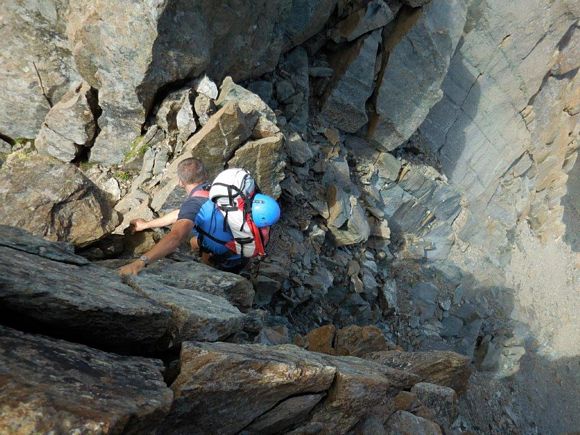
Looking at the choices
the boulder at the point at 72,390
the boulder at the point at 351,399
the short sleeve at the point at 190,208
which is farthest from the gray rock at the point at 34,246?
the boulder at the point at 351,399

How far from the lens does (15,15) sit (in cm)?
1011

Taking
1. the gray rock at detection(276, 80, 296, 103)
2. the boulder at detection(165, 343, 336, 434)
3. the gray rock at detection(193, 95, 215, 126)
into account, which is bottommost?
the boulder at detection(165, 343, 336, 434)

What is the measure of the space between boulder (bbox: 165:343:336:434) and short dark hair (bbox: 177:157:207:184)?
3687 mm

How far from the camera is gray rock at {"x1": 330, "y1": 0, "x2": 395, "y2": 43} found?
631 inches

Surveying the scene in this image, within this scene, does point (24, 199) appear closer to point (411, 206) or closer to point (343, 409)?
point (343, 409)

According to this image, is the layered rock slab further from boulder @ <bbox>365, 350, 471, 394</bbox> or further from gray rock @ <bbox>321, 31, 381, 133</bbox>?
gray rock @ <bbox>321, 31, 381, 133</bbox>

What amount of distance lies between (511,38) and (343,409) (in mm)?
22828

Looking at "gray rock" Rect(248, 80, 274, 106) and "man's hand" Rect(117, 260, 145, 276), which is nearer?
"man's hand" Rect(117, 260, 145, 276)

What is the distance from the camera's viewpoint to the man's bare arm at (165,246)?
18.6 feet

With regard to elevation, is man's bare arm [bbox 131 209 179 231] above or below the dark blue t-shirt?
below

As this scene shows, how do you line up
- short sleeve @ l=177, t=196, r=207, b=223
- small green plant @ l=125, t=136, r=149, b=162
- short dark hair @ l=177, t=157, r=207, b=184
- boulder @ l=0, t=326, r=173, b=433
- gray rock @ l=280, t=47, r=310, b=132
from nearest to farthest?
1. boulder @ l=0, t=326, r=173, b=433
2. short sleeve @ l=177, t=196, r=207, b=223
3. short dark hair @ l=177, t=157, r=207, b=184
4. small green plant @ l=125, t=136, r=149, b=162
5. gray rock @ l=280, t=47, r=310, b=132

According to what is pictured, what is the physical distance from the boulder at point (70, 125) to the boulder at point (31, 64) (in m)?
0.40

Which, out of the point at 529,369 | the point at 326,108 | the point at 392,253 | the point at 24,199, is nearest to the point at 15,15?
the point at 24,199

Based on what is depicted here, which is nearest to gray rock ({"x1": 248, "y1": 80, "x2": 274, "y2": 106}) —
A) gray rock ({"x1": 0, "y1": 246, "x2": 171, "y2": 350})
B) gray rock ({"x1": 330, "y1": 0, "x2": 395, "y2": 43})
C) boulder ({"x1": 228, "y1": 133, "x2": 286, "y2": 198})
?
boulder ({"x1": 228, "y1": 133, "x2": 286, "y2": 198})
